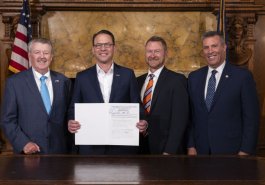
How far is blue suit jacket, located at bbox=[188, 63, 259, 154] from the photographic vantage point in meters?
3.46

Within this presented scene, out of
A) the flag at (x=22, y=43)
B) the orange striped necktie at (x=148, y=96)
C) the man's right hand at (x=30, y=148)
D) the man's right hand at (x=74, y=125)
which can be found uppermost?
the flag at (x=22, y=43)

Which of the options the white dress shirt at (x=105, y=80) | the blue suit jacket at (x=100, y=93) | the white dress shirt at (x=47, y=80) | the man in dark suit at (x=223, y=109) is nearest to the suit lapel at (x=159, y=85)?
the blue suit jacket at (x=100, y=93)

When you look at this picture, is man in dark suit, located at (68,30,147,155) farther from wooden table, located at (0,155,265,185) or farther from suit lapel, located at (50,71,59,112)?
wooden table, located at (0,155,265,185)

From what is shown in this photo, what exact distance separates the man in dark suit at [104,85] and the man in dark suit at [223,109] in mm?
582

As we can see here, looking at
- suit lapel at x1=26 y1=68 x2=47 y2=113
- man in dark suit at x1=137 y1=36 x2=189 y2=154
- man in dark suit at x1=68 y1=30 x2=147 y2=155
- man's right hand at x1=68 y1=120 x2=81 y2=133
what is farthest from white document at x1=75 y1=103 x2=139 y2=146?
man in dark suit at x1=137 y1=36 x2=189 y2=154

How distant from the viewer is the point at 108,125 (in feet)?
10.3

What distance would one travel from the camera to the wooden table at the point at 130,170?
6.42 ft

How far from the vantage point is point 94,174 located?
2119 millimetres

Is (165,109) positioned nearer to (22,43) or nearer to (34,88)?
(34,88)

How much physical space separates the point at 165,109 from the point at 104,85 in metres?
0.58

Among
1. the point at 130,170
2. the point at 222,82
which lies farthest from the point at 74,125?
the point at 222,82

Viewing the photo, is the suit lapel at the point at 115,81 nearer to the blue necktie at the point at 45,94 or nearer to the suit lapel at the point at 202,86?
the blue necktie at the point at 45,94

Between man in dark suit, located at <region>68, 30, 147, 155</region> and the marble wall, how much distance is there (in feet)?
8.43

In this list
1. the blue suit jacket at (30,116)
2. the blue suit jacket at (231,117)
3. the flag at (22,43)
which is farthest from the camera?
the flag at (22,43)
